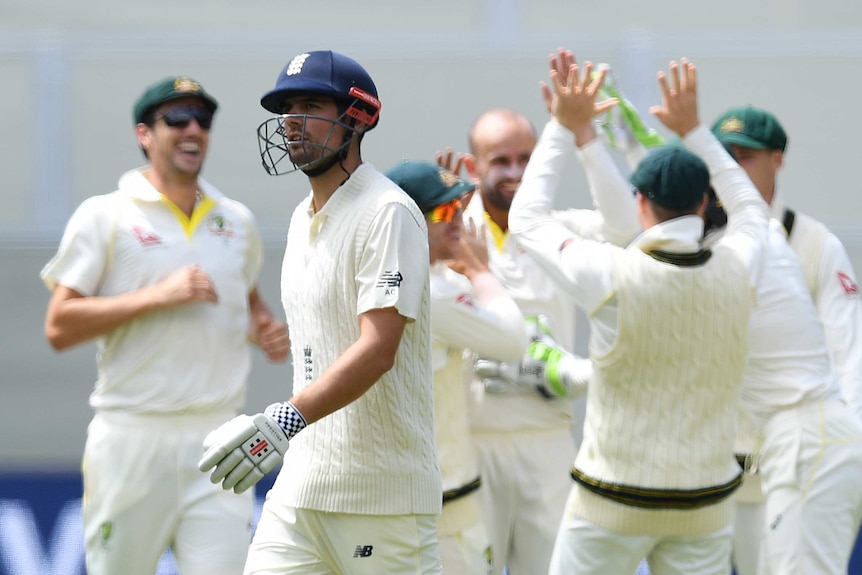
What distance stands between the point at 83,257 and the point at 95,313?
21 cm

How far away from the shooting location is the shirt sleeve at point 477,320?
173 inches

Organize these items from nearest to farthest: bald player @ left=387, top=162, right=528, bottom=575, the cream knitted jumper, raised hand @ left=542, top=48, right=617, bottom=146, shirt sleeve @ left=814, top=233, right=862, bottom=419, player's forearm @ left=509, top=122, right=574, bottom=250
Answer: the cream knitted jumper < player's forearm @ left=509, top=122, right=574, bottom=250 < bald player @ left=387, top=162, right=528, bottom=575 < raised hand @ left=542, top=48, right=617, bottom=146 < shirt sleeve @ left=814, top=233, right=862, bottom=419

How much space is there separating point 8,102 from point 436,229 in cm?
338

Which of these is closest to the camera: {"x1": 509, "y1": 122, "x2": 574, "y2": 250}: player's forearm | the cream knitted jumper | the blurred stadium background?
the cream knitted jumper

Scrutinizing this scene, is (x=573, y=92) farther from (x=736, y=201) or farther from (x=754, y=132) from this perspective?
(x=754, y=132)

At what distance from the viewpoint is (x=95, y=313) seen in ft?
15.4

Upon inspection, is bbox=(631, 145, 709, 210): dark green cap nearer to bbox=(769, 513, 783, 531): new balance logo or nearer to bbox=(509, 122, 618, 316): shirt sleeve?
bbox=(509, 122, 618, 316): shirt sleeve

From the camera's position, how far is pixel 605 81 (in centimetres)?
482

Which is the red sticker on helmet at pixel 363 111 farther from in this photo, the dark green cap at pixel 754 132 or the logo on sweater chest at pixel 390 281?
the dark green cap at pixel 754 132

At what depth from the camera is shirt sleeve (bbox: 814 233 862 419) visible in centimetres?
474

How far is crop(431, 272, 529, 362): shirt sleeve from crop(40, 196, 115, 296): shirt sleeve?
113 cm

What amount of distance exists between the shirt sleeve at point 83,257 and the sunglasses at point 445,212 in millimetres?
1134

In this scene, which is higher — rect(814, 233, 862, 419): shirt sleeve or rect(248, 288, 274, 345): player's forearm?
rect(814, 233, 862, 419): shirt sleeve

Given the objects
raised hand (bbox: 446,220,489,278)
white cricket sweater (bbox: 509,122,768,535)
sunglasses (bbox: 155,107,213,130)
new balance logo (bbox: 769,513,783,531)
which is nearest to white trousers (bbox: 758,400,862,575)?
new balance logo (bbox: 769,513,783,531)
